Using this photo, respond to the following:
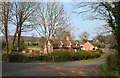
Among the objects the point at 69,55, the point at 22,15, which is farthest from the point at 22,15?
the point at 69,55

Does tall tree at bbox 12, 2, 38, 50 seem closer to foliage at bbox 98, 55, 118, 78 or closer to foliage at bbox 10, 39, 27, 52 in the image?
foliage at bbox 10, 39, 27, 52

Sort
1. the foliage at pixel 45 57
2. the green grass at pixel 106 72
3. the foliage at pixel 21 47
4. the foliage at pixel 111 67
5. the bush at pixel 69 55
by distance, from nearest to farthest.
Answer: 1. the green grass at pixel 106 72
2. the foliage at pixel 111 67
3. the foliage at pixel 45 57
4. the bush at pixel 69 55
5. the foliage at pixel 21 47

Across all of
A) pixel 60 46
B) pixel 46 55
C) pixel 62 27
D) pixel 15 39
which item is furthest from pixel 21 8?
pixel 60 46

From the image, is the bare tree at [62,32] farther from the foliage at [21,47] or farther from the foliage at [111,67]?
the foliage at [111,67]

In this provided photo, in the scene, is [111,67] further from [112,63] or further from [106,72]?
[106,72]

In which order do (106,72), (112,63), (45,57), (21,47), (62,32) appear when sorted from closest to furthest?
(106,72)
(112,63)
(45,57)
(62,32)
(21,47)

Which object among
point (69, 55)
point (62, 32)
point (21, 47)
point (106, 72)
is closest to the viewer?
point (106, 72)

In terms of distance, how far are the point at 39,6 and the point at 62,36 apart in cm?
496

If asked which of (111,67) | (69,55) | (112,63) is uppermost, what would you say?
(112,63)

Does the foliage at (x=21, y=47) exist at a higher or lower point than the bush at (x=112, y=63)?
higher

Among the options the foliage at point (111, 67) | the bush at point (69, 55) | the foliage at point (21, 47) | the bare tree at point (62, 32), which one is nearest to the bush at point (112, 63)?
Answer: the foliage at point (111, 67)

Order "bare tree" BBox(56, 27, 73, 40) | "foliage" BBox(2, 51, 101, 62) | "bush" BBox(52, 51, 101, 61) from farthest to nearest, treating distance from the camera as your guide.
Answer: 1. "bare tree" BBox(56, 27, 73, 40)
2. "bush" BBox(52, 51, 101, 61)
3. "foliage" BBox(2, 51, 101, 62)

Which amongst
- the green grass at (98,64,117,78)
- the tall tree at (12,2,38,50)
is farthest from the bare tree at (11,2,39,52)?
the green grass at (98,64,117,78)

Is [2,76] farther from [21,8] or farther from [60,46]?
[60,46]
